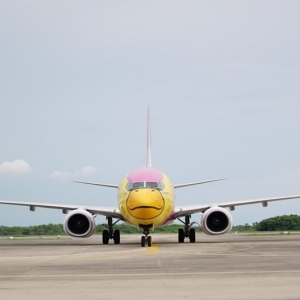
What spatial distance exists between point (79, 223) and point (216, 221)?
586cm

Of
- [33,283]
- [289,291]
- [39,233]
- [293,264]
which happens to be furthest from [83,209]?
[39,233]

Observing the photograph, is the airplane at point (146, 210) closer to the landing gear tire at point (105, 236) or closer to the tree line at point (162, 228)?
the landing gear tire at point (105, 236)

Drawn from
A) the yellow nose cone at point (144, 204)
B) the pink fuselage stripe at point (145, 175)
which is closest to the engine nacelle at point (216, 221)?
the pink fuselage stripe at point (145, 175)

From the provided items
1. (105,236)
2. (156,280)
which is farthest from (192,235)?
(156,280)

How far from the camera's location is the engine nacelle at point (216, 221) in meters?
32.3

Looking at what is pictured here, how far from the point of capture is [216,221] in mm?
32781

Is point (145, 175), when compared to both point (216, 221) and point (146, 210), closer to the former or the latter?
point (146, 210)

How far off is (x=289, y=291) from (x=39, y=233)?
65651 mm

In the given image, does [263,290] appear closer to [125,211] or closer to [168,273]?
[168,273]

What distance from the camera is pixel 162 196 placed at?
29.6 meters

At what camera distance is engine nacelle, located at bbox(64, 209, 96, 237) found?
32281 millimetres

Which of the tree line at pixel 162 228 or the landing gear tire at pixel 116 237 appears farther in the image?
the tree line at pixel 162 228

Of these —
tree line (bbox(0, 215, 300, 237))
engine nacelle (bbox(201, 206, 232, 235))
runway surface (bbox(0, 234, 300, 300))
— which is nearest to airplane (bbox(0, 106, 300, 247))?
engine nacelle (bbox(201, 206, 232, 235))

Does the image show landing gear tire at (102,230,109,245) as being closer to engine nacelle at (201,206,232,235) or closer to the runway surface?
engine nacelle at (201,206,232,235)
